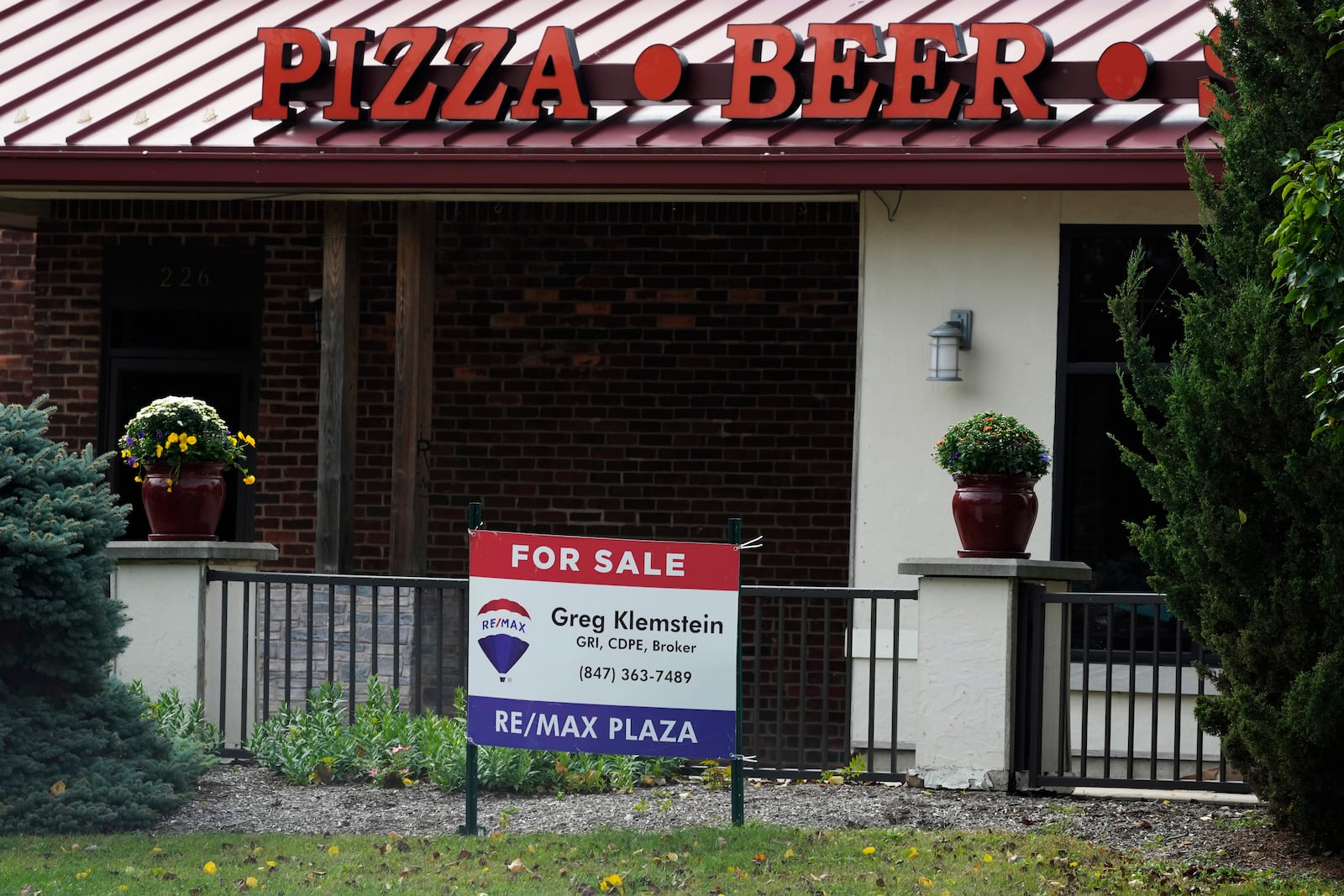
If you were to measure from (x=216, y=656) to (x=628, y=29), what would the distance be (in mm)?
4497

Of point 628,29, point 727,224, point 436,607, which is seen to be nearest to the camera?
point 436,607

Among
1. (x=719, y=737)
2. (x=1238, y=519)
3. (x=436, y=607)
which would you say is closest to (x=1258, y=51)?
(x=1238, y=519)

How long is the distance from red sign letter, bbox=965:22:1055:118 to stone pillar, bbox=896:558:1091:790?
2.50 m

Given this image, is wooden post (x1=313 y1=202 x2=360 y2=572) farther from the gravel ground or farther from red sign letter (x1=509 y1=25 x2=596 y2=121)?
the gravel ground

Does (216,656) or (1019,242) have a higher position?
(1019,242)

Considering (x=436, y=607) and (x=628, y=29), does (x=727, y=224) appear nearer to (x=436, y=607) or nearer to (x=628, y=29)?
(x=628, y=29)

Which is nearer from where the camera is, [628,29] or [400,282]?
[400,282]

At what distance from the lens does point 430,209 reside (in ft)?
32.3

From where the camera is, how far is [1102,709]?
8797 mm

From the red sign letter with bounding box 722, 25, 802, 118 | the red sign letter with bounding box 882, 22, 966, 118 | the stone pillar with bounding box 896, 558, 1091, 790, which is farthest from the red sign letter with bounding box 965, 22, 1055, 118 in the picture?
the stone pillar with bounding box 896, 558, 1091, 790

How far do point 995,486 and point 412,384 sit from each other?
3.48m

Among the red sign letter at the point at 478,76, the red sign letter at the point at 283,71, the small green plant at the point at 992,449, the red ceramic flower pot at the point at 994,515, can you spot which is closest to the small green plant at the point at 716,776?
the red ceramic flower pot at the point at 994,515

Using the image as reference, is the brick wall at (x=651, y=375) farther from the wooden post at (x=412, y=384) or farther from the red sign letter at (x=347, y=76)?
the red sign letter at (x=347, y=76)

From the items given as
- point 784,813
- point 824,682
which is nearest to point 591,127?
point 824,682
